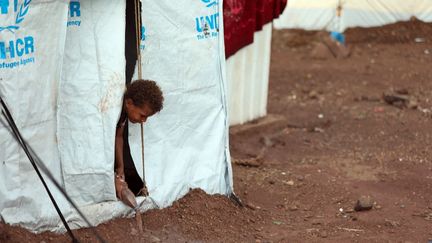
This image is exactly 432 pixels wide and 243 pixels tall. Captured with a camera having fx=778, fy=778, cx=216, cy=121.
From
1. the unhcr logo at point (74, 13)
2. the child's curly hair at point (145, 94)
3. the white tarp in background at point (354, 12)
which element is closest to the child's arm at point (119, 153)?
the child's curly hair at point (145, 94)

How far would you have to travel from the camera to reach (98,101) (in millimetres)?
5180

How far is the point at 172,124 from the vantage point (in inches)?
227

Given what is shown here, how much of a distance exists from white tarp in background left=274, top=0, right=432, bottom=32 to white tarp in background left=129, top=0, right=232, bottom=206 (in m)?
7.33

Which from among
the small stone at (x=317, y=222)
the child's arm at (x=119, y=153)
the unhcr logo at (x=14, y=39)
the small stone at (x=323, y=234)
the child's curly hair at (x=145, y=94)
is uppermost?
the unhcr logo at (x=14, y=39)

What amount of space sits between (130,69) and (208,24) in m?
0.69

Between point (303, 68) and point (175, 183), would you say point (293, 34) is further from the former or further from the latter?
point (175, 183)

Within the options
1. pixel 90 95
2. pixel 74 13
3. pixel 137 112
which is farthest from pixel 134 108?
pixel 74 13

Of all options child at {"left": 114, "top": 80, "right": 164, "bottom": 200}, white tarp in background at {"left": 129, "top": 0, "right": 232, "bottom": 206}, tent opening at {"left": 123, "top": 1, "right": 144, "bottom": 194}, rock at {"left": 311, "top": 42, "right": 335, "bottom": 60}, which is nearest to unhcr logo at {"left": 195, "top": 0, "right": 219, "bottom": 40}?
white tarp in background at {"left": 129, "top": 0, "right": 232, "bottom": 206}

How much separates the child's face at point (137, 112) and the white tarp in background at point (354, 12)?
8.16m

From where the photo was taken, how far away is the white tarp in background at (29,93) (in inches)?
183

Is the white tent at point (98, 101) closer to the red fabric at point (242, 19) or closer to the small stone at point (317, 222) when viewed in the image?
the small stone at point (317, 222)

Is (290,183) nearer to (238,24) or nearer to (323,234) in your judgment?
(323,234)

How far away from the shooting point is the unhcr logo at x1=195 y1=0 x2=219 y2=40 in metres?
5.79

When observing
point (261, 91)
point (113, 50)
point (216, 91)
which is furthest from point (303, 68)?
point (113, 50)
